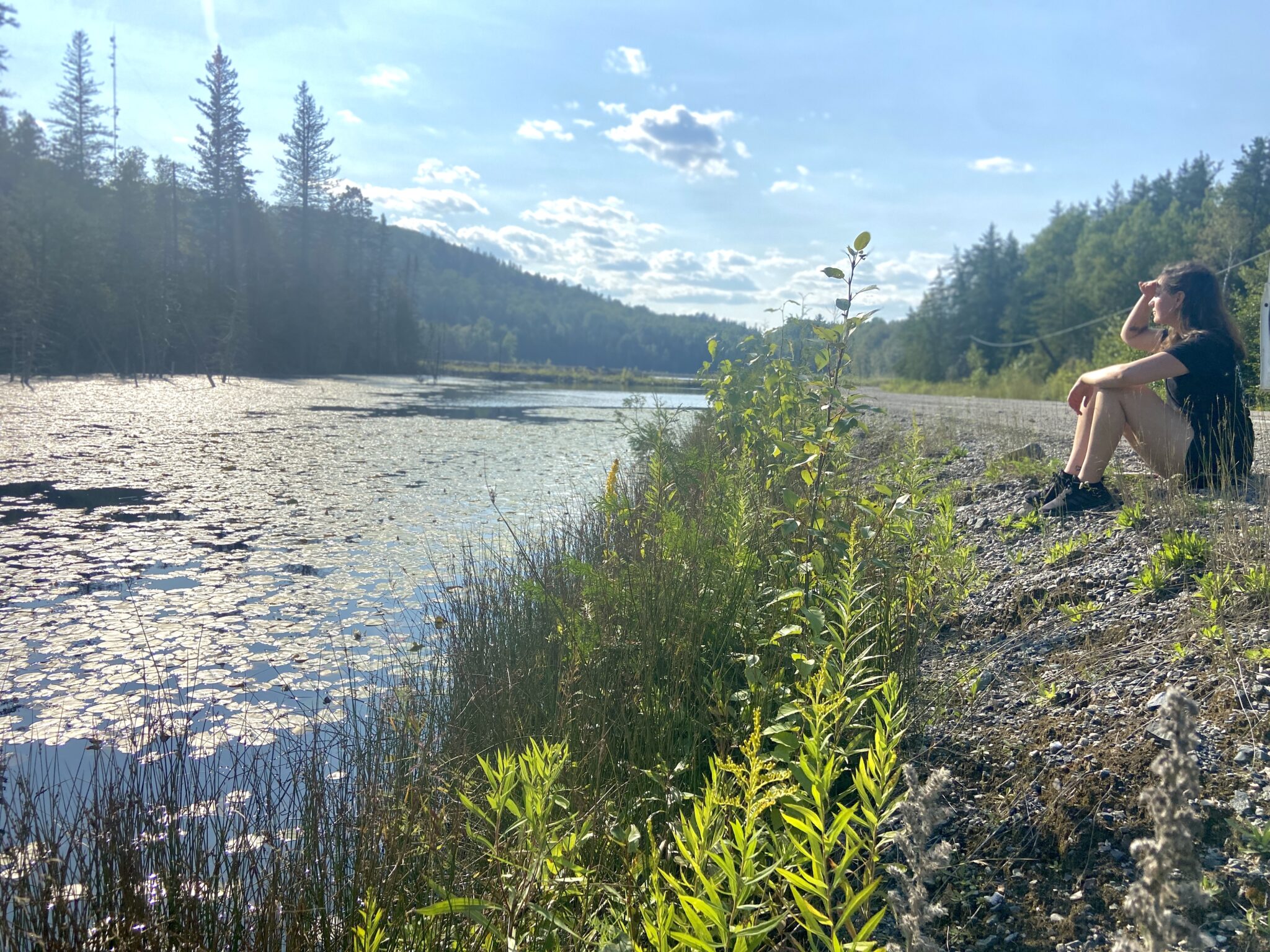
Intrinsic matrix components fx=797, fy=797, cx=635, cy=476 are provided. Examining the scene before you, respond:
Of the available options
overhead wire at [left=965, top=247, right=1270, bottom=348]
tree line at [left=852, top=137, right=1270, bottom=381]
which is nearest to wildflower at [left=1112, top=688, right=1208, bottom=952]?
tree line at [left=852, top=137, right=1270, bottom=381]

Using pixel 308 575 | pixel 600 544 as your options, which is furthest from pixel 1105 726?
pixel 308 575

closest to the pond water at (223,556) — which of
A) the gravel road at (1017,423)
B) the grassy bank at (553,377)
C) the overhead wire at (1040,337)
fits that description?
the gravel road at (1017,423)

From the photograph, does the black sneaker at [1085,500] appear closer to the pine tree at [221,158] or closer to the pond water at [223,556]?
the pond water at [223,556]

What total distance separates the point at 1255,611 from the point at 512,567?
363 centimetres

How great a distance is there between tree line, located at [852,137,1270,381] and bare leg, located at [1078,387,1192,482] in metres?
30.1

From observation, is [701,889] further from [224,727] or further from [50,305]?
[50,305]

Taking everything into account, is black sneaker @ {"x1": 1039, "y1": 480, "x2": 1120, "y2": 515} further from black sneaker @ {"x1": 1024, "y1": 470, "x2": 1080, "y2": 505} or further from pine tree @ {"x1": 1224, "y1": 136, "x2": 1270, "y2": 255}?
pine tree @ {"x1": 1224, "y1": 136, "x2": 1270, "y2": 255}

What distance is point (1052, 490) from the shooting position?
4828 millimetres

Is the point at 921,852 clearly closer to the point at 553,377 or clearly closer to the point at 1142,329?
the point at 1142,329

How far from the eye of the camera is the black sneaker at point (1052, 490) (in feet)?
15.3

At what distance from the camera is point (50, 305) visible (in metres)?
28.5

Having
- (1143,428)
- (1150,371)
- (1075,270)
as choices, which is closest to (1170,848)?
(1150,371)

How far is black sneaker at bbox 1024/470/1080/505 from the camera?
4.67 m

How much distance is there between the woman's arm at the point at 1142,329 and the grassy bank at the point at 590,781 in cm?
167
